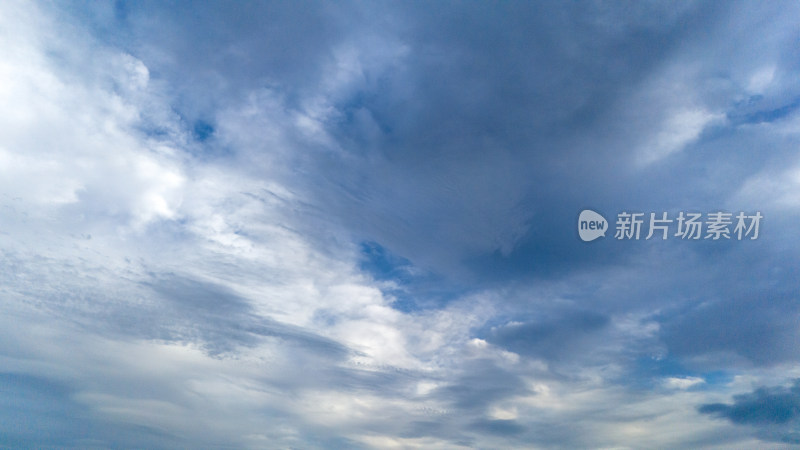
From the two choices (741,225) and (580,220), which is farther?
(580,220)

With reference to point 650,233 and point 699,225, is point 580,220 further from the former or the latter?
point 699,225

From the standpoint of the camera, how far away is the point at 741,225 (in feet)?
270

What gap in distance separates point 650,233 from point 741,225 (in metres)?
14.7

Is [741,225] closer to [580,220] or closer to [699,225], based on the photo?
[699,225]

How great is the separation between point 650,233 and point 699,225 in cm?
808

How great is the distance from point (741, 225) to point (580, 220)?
88.7ft

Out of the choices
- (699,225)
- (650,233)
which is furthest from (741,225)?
(650,233)

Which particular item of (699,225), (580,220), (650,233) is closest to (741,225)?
(699,225)

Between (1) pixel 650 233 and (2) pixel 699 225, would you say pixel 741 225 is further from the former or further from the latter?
(1) pixel 650 233

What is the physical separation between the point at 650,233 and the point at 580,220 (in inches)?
501

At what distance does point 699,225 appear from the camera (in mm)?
83875

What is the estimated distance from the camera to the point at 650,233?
8669 cm

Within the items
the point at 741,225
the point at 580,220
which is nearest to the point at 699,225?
the point at 741,225

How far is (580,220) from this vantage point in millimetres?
89188
